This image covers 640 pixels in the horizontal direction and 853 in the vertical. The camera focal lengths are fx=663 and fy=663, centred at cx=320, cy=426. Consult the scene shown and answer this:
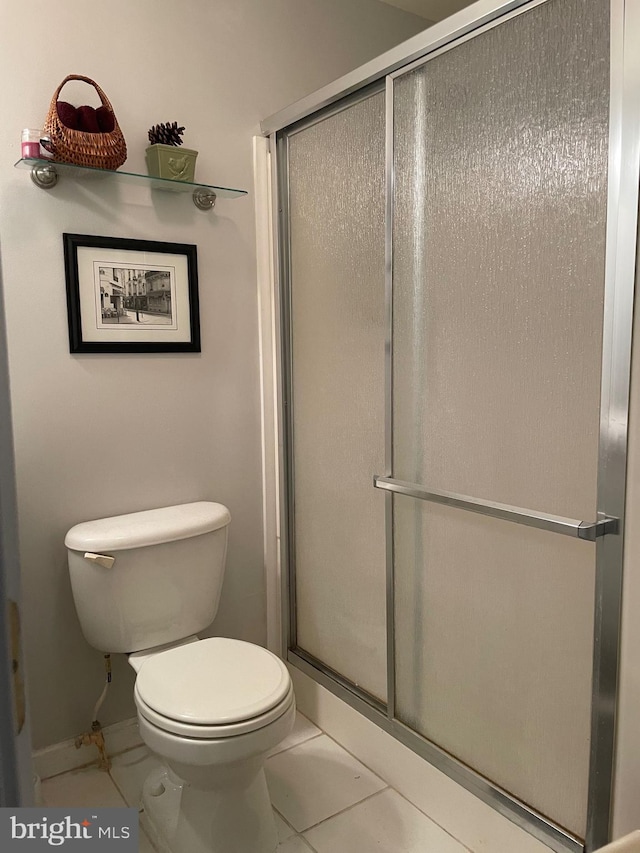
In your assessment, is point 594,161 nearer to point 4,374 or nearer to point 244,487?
point 4,374

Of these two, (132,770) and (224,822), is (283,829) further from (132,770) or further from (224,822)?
(132,770)

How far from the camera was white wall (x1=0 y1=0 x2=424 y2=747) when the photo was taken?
1802mm

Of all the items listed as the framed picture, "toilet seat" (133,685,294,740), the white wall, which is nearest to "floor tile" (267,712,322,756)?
the white wall

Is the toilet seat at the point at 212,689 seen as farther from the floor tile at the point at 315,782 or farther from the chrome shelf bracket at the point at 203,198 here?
the chrome shelf bracket at the point at 203,198

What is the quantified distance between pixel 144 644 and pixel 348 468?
2.53ft

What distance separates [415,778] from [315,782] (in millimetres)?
309

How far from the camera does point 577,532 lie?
4.21 ft

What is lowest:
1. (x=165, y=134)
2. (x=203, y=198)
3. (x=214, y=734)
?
(x=214, y=734)

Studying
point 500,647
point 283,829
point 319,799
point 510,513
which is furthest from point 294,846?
point 510,513

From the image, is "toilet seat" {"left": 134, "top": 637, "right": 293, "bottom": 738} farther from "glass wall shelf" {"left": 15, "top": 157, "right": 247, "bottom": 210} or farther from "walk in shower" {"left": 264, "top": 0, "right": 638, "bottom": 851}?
"glass wall shelf" {"left": 15, "top": 157, "right": 247, "bottom": 210}

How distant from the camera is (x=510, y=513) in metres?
1.44

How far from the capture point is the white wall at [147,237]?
1.80 m

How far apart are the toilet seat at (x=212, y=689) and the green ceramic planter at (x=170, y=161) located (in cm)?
133

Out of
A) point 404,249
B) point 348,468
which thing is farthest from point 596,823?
point 404,249
